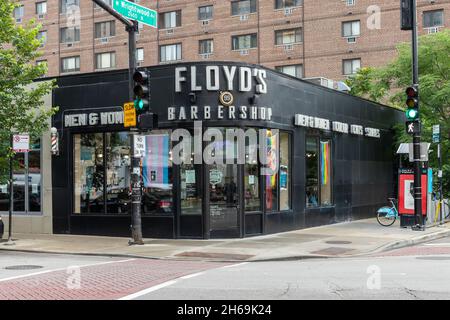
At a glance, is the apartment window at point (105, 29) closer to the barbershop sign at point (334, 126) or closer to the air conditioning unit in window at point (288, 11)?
the air conditioning unit in window at point (288, 11)

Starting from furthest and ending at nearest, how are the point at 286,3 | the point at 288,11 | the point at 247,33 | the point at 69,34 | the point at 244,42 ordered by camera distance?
the point at 69,34
the point at 244,42
the point at 247,33
the point at 286,3
the point at 288,11

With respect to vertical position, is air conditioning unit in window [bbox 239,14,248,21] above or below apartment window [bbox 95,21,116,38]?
below

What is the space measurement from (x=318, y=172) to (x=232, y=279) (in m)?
11.8

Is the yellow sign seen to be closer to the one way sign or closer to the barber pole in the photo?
the barber pole

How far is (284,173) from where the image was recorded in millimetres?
19266

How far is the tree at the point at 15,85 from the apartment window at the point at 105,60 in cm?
3561

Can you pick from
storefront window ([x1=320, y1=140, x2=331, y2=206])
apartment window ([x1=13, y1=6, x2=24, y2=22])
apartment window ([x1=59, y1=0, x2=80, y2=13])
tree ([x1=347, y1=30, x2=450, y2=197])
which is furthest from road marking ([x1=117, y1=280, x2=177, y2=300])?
apartment window ([x1=13, y1=6, x2=24, y2=22])

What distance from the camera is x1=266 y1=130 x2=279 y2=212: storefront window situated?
18327 mm

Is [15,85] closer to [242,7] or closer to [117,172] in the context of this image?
[117,172]

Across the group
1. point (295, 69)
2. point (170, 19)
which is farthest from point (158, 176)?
point (170, 19)

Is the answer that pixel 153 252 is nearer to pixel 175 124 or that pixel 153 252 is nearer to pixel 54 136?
pixel 175 124

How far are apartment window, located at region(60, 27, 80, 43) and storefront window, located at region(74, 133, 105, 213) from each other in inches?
1506

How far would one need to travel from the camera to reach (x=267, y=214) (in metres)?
18.2
